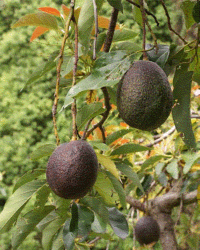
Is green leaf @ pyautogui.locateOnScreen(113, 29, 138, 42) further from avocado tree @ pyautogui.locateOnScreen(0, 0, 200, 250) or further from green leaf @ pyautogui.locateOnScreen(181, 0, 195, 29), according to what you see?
green leaf @ pyautogui.locateOnScreen(181, 0, 195, 29)

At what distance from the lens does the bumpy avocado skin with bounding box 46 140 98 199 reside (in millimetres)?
454

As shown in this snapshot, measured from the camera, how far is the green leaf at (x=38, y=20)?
2.03 feet

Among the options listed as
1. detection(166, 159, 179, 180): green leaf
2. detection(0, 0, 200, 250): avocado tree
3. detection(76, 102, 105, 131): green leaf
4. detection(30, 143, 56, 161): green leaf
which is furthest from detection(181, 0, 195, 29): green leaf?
detection(166, 159, 179, 180): green leaf

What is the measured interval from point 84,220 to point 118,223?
0.15m

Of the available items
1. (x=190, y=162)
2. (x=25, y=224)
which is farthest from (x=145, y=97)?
(x=190, y=162)

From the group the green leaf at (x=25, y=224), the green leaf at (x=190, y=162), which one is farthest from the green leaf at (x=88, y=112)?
the green leaf at (x=190, y=162)

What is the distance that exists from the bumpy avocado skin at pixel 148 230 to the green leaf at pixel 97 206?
0.66m

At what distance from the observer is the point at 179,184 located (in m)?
1.34

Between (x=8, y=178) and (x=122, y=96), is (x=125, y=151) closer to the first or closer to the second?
(x=122, y=96)

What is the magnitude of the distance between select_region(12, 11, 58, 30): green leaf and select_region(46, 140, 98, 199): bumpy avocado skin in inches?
11.4

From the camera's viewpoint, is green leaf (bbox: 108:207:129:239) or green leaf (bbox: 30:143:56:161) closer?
green leaf (bbox: 30:143:56:161)

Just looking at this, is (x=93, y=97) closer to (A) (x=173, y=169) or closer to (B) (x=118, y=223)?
(B) (x=118, y=223)

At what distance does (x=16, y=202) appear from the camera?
1.93ft

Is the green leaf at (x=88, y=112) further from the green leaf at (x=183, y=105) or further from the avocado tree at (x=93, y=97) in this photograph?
the green leaf at (x=183, y=105)
